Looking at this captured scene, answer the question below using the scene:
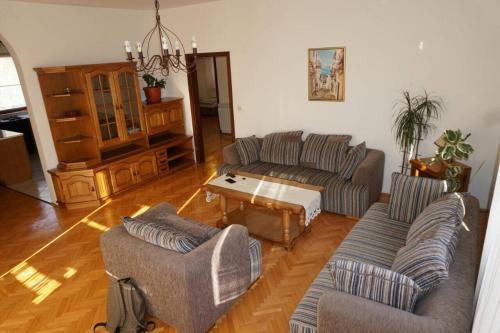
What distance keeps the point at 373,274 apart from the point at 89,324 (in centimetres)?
225

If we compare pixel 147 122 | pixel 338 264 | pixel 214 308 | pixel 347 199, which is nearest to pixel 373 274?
pixel 338 264

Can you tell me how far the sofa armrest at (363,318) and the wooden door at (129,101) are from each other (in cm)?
436

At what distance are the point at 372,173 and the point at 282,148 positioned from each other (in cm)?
137

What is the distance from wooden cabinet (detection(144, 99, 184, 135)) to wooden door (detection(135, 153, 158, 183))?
0.44 m

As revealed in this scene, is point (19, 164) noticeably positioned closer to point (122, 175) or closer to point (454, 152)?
point (122, 175)

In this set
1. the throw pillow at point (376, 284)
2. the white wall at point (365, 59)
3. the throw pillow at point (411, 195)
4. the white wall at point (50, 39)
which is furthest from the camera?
the white wall at point (50, 39)

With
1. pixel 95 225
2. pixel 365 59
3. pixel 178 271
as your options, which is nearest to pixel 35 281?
pixel 95 225

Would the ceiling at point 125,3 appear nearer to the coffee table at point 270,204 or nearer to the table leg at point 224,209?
the coffee table at point 270,204

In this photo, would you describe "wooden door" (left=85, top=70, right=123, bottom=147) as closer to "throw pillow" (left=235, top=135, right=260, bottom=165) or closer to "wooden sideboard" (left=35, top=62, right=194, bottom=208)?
"wooden sideboard" (left=35, top=62, right=194, bottom=208)

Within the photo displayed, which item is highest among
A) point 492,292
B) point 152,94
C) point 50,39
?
point 50,39

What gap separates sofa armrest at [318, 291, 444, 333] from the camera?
168 cm

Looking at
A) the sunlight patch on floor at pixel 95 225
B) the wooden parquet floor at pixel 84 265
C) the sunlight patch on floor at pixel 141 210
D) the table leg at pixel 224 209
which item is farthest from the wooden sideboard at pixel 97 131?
the table leg at pixel 224 209

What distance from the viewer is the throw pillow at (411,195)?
2936 millimetres

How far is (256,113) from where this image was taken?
18.4 ft
